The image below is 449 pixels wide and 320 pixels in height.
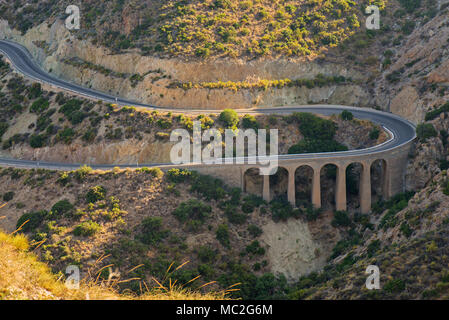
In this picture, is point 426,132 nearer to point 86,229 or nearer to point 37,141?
point 86,229

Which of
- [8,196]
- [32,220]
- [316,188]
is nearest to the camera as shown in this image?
[32,220]

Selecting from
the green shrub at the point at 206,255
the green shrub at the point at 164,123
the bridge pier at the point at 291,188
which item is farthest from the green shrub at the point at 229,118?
the green shrub at the point at 206,255

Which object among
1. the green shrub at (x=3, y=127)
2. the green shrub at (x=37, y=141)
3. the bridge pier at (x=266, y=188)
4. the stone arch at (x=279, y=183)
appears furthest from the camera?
the green shrub at (x=3, y=127)

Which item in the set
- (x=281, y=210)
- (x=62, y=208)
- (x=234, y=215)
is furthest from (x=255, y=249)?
(x=62, y=208)

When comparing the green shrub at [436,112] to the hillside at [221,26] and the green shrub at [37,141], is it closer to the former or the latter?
the hillside at [221,26]

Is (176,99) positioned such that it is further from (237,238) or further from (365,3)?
(365,3)

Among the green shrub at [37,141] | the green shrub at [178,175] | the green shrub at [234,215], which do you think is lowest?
the green shrub at [234,215]

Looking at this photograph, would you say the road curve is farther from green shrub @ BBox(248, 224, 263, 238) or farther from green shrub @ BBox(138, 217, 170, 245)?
green shrub @ BBox(138, 217, 170, 245)
